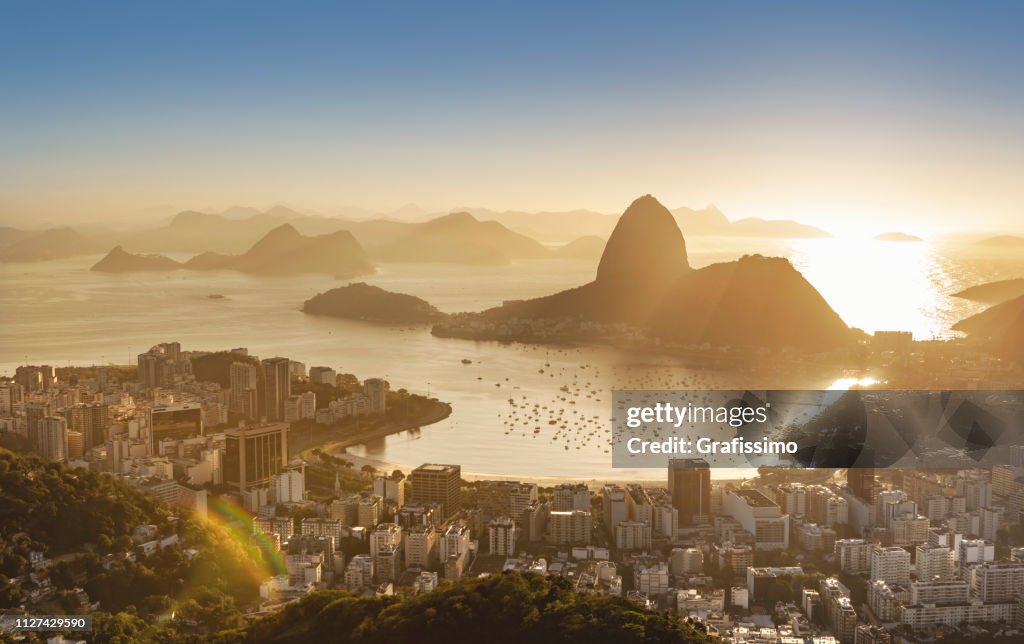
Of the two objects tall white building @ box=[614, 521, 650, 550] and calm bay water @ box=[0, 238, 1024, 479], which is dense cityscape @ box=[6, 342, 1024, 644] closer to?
tall white building @ box=[614, 521, 650, 550]

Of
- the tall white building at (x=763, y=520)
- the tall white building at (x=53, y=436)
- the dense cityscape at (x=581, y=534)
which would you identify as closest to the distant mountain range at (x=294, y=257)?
the dense cityscape at (x=581, y=534)

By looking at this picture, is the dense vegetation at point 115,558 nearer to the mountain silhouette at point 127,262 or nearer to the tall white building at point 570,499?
the tall white building at point 570,499

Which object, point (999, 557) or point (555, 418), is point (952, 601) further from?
point (555, 418)

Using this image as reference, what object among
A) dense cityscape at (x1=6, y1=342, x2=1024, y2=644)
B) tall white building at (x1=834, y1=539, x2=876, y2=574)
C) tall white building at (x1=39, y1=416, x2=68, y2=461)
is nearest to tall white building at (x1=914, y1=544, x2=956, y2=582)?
dense cityscape at (x1=6, y1=342, x2=1024, y2=644)

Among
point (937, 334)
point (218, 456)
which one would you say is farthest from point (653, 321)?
point (218, 456)

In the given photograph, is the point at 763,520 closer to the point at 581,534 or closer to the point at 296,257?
the point at 581,534
